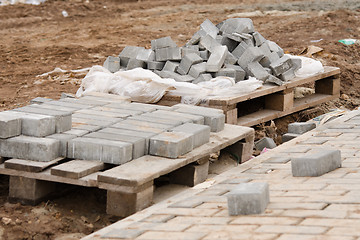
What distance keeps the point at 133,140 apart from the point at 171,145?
1.12 ft

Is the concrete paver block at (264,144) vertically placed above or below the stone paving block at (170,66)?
below

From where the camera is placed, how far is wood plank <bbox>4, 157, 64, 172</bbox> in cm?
555

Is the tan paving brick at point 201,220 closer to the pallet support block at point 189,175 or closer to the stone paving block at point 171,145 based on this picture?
the stone paving block at point 171,145

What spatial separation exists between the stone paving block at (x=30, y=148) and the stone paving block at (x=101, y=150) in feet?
0.51

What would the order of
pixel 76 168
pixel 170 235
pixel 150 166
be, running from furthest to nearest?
1. pixel 150 166
2. pixel 76 168
3. pixel 170 235

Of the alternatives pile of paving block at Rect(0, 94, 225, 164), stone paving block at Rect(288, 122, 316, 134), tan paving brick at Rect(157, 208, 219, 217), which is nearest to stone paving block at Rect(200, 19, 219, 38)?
stone paving block at Rect(288, 122, 316, 134)

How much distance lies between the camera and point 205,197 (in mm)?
5289

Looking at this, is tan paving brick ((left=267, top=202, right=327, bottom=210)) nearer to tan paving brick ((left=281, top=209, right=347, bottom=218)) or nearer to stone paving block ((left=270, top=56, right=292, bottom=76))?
tan paving brick ((left=281, top=209, right=347, bottom=218))

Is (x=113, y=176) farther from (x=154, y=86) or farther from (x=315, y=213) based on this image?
(x=154, y=86)

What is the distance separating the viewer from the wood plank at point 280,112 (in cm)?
861

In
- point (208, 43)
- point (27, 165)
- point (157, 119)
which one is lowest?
point (27, 165)

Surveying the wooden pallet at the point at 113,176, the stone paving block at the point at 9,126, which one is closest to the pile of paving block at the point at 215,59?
the wooden pallet at the point at 113,176

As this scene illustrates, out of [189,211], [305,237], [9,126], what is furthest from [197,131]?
[305,237]

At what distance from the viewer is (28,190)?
562 cm
